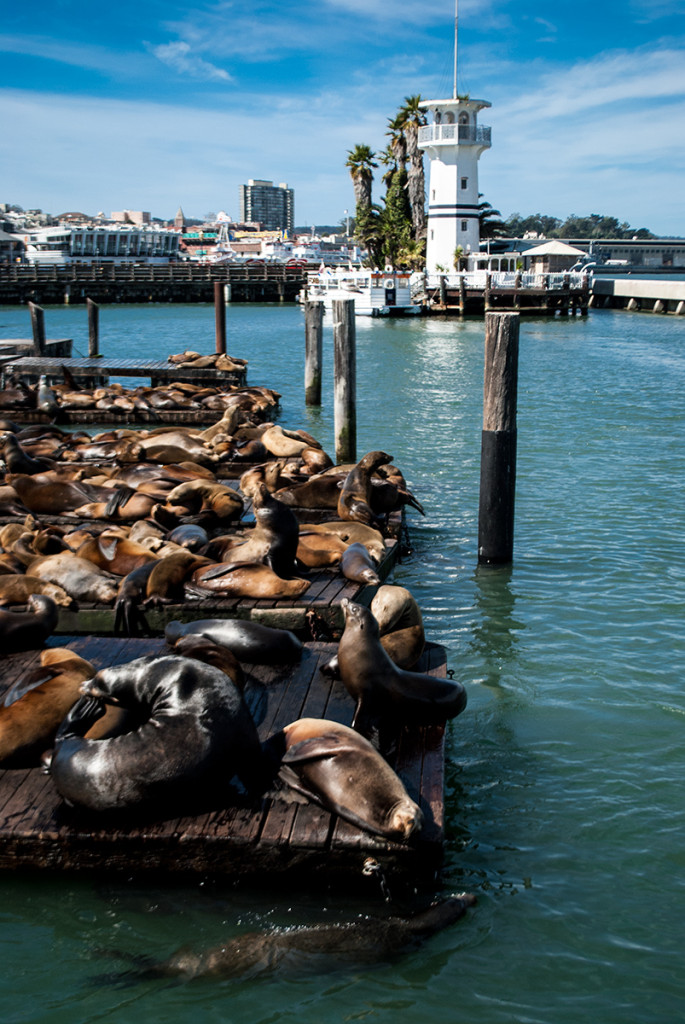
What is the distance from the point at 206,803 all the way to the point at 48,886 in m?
0.78

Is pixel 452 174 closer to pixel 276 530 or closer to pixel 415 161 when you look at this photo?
pixel 415 161

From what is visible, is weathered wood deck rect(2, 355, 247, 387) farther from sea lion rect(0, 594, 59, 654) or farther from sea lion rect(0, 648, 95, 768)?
sea lion rect(0, 648, 95, 768)

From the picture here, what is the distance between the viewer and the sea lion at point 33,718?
3994 mm

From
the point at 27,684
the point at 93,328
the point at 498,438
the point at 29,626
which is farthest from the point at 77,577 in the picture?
the point at 93,328

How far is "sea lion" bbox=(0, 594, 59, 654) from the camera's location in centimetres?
492

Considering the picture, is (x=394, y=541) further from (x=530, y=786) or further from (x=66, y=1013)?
(x=66, y=1013)

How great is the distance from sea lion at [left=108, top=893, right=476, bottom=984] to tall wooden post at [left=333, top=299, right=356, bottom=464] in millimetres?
9280

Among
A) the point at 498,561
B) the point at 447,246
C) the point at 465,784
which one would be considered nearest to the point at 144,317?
the point at 447,246

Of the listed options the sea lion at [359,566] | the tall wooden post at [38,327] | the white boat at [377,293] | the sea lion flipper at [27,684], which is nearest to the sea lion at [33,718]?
the sea lion flipper at [27,684]

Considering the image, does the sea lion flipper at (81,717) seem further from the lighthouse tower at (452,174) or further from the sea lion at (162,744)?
the lighthouse tower at (452,174)

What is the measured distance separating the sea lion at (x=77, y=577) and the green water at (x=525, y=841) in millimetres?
2246

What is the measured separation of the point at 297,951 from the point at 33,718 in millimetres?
1522

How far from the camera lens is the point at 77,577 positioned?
5949 mm

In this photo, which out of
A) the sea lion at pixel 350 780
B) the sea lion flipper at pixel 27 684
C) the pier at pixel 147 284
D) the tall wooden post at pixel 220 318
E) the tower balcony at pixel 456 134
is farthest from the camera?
the pier at pixel 147 284
